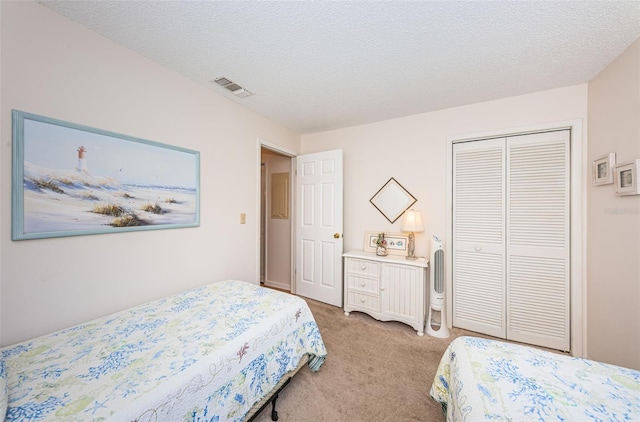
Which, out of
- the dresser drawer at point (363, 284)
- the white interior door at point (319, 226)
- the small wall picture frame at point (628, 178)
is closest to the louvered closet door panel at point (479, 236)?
the small wall picture frame at point (628, 178)

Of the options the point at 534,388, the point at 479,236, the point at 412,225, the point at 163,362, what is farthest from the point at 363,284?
the point at 163,362

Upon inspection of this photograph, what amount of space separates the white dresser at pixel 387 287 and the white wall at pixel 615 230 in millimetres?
1295

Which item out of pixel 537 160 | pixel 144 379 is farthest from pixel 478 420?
pixel 537 160

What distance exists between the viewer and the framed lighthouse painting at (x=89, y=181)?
127 cm

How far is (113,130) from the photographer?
1607 millimetres

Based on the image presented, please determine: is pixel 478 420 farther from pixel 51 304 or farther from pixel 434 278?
pixel 51 304

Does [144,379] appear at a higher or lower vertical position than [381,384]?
higher

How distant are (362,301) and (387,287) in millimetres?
377

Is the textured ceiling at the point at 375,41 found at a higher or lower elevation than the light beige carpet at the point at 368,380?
higher

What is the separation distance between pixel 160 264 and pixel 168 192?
58 cm

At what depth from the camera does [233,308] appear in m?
1.65

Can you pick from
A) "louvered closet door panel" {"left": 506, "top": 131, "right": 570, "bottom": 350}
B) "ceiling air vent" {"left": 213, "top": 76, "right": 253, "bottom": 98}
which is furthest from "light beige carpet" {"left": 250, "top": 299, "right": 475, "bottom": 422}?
"ceiling air vent" {"left": 213, "top": 76, "right": 253, "bottom": 98}

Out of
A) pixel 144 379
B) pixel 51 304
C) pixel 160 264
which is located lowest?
pixel 144 379

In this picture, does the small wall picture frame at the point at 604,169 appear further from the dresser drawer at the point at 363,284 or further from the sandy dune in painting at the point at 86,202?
the sandy dune in painting at the point at 86,202
